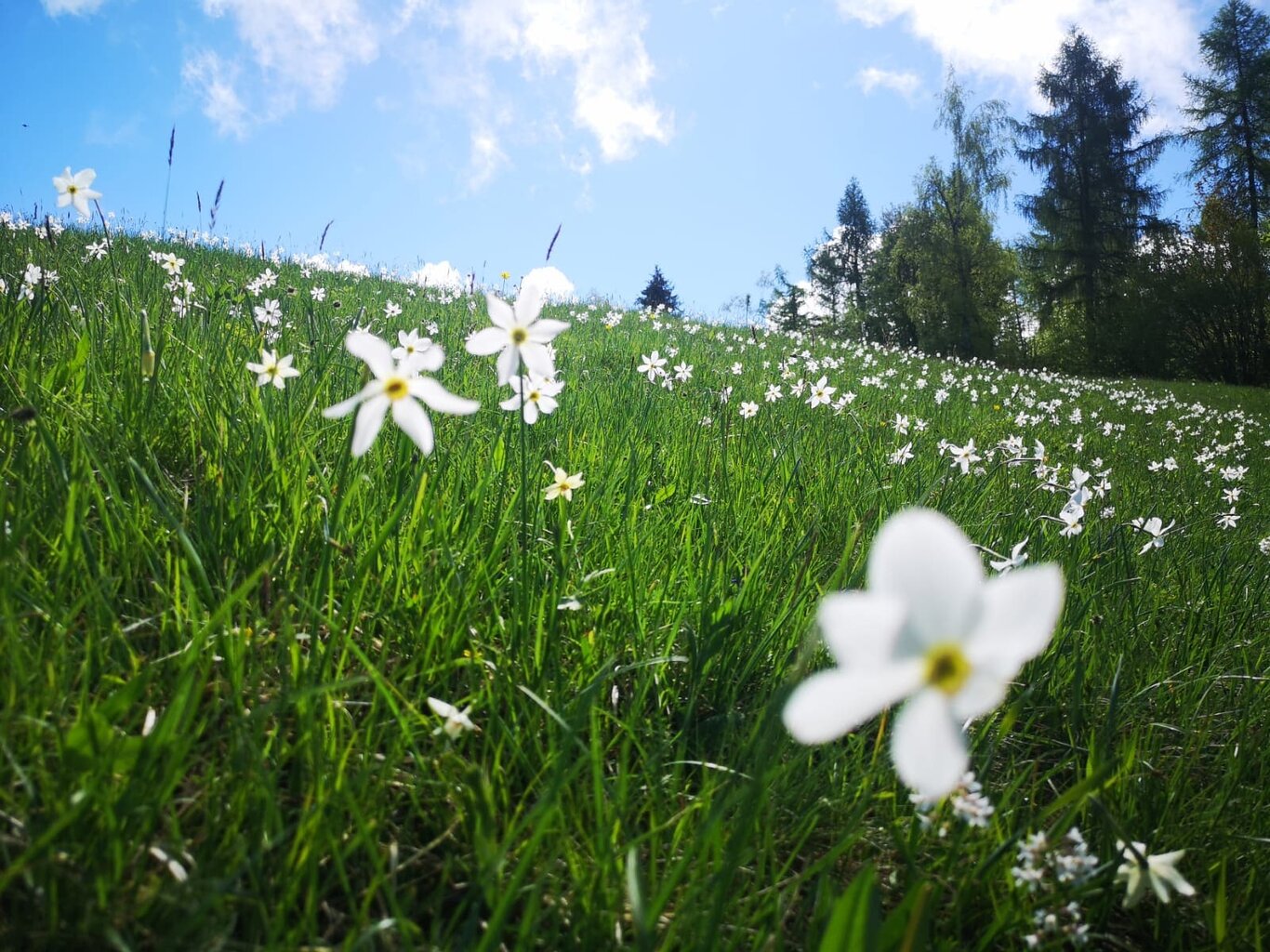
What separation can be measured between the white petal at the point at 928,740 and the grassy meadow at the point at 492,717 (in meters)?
0.23

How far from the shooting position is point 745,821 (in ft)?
2.84

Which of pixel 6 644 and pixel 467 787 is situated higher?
pixel 6 644

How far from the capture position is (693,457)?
3430mm

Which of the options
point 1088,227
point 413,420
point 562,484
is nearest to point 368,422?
point 413,420

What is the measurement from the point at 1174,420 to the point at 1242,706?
414 inches

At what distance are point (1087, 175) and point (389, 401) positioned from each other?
48.3 meters

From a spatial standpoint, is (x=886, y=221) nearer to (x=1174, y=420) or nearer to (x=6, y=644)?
(x=1174, y=420)

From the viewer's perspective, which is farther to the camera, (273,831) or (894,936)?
(273,831)

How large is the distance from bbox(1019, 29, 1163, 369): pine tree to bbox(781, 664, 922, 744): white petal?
44923 millimetres

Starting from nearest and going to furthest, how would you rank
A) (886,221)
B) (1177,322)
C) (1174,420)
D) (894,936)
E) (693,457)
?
(894,936) < (693,457) < (1174,420) < (1177,322) < (886,221)

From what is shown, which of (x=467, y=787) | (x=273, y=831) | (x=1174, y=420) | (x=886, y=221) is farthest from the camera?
(x=886, y=221)

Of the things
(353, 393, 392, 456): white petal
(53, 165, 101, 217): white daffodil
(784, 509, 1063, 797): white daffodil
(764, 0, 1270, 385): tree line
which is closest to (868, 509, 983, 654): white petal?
(784, 509, 1063, 797): white daffodil

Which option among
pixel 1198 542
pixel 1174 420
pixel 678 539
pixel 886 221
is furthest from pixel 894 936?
pixel 886 221

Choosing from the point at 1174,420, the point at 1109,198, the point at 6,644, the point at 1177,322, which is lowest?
the point at 6,644
